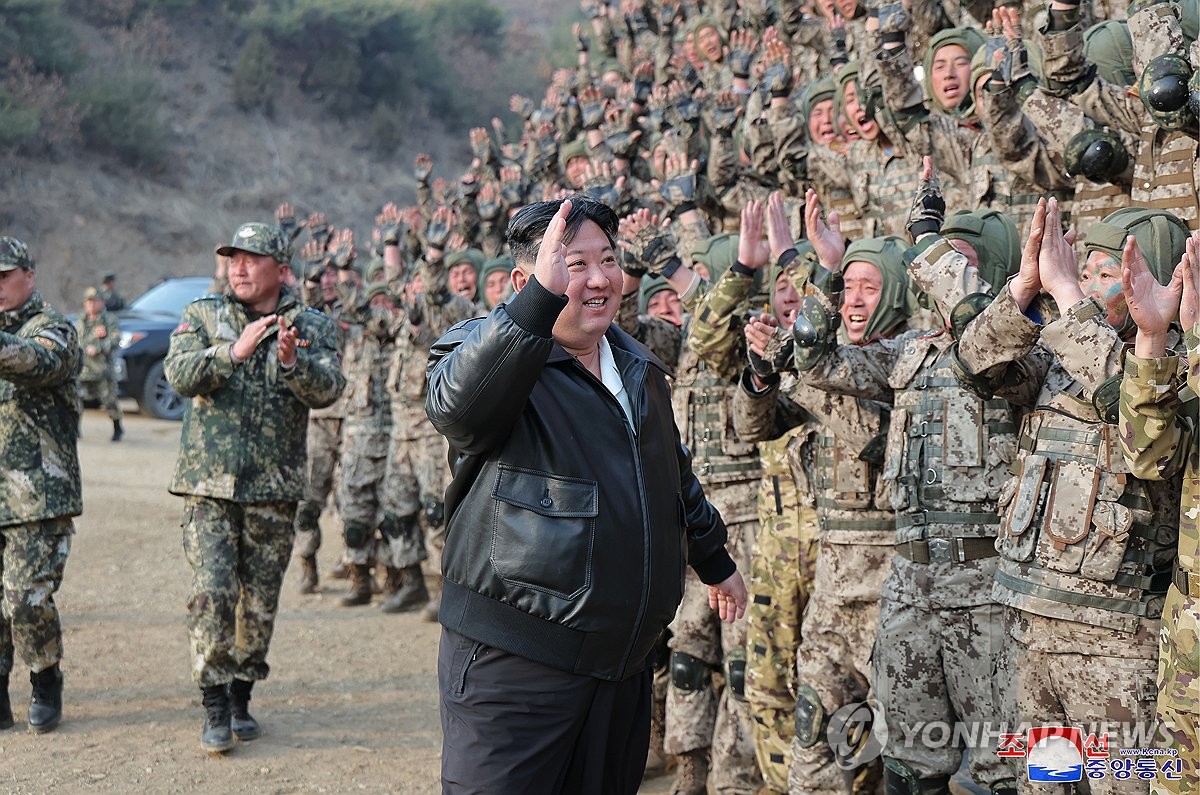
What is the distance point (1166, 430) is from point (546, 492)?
5.31 ft

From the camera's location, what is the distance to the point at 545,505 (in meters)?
2.89

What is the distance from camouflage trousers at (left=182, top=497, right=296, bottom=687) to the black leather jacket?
114 inches

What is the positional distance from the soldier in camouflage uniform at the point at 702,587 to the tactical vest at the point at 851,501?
734 millimetres

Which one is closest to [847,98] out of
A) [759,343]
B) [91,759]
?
[759,343]

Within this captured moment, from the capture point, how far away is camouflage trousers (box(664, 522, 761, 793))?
5.08 metres

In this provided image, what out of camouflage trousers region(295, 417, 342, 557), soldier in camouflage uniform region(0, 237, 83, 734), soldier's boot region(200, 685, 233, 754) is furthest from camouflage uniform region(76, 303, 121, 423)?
soldier's boot region(200, 685, 233, 754)

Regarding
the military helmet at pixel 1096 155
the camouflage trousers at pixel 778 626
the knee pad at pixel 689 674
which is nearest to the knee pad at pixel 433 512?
the knee pad at pixel 689 674

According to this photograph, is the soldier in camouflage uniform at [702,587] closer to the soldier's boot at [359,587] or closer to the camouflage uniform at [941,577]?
the camouflage uniform at [941,577]

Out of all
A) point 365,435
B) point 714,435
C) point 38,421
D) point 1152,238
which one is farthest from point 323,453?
point 1152,238

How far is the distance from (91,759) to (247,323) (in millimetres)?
2158

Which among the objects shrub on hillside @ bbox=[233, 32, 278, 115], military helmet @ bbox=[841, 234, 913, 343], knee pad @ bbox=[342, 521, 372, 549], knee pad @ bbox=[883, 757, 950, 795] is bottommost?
knee pad @ bbox=[883, 757, 950, 795]

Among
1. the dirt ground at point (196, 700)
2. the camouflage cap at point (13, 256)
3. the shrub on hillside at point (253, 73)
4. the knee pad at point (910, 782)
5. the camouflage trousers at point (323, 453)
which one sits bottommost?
the dirt ground at point (196, 700)

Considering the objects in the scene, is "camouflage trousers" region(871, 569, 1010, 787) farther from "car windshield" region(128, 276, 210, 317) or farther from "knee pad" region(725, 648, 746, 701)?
"car windshield" region(128, 276, 210, 317)

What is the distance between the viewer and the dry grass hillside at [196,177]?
3058cm
